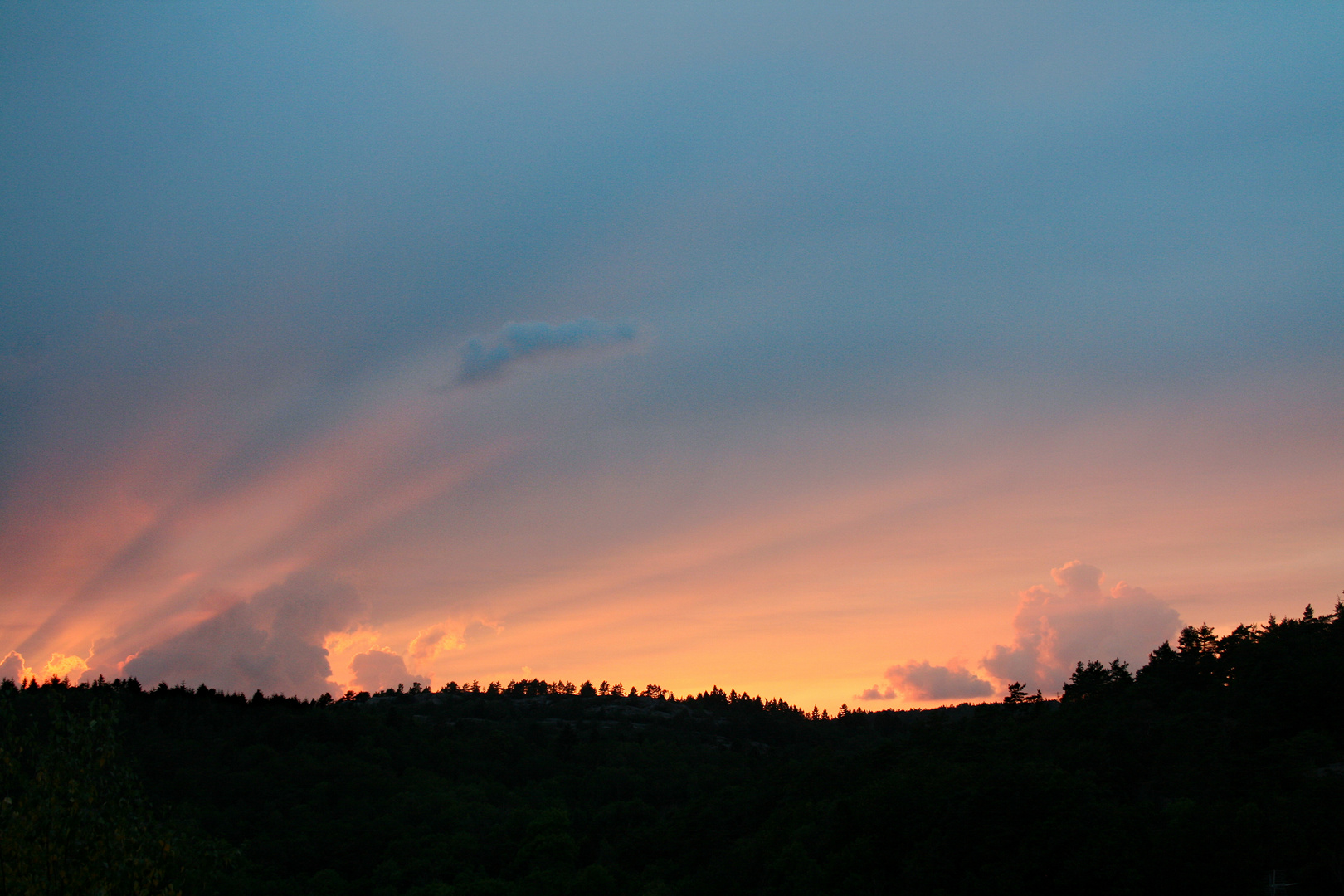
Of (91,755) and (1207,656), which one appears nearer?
(91,755)

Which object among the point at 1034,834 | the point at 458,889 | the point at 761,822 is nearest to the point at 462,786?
the point at 458,889

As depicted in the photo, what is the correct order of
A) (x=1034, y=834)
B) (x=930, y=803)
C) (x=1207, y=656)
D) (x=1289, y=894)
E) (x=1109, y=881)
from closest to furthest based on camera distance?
(x=1289, y=894) < (x=1109, y=881) < (x=1034, y=834) < (x=930, y=803) < (x=1207, y=656)

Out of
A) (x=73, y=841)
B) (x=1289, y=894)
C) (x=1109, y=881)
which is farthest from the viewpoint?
(x=1109, y=881)

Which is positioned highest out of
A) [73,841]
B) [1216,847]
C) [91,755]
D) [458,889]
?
[91,755]

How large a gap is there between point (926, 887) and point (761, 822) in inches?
1567

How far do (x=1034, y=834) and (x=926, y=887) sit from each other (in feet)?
29.8

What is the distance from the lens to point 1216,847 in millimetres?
58844

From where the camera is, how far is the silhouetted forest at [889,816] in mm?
29438

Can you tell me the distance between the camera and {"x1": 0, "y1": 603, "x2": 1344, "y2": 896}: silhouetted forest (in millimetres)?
29438

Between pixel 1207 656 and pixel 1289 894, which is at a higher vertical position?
pixel 1207 656

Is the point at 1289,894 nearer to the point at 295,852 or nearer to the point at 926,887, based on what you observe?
the point at 926,887

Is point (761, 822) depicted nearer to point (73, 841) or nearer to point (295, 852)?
point (295, 852)

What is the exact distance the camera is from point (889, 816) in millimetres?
82562

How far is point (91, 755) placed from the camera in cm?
2917
